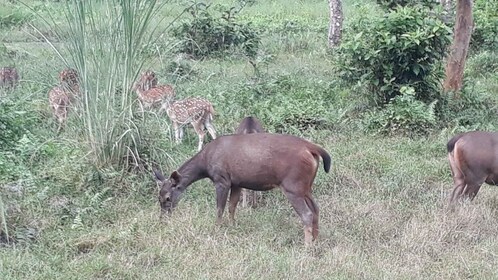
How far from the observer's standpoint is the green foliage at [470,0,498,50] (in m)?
17.8

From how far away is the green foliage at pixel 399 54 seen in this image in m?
12.3

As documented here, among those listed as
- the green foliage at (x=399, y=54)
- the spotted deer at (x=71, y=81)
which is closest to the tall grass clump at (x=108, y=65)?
the spotted deer at (x=71, y=81)

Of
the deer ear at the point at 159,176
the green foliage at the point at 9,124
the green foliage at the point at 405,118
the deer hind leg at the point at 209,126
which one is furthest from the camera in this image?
the green foliage at the point at 405,118

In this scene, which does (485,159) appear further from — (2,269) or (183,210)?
(2,269)

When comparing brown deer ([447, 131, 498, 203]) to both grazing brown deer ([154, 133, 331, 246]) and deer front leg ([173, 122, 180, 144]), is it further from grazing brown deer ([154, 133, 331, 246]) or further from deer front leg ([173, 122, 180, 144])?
deer front leg ([173, 122, 180, 144])

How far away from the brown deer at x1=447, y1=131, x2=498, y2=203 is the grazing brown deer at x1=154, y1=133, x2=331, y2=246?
1709mm

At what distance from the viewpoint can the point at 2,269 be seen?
7109 millimetres

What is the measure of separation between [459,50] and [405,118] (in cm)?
209

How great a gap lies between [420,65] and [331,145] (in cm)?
220

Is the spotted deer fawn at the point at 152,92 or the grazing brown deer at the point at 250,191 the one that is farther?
the spotted deer fawn at the point at 152,92

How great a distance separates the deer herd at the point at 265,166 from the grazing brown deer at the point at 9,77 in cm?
257

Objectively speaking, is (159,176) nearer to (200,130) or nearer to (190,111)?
(190,111)

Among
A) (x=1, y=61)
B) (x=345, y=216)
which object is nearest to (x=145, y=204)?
(x=345, y=216)

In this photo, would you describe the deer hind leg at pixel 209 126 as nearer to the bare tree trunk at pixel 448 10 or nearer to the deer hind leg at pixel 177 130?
the deer hind leg at pixel 177 130
